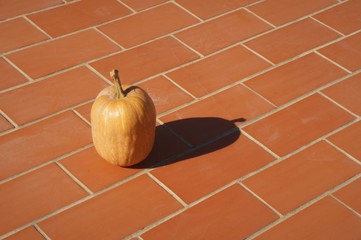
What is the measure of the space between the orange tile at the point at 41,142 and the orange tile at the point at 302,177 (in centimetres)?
78

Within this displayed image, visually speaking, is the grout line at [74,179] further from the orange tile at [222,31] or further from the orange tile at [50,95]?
the orange tile at [222,31]

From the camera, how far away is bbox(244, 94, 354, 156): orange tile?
317cm

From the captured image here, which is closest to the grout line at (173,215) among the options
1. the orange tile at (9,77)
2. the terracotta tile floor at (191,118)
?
the terracotta tile floor at (191,118)

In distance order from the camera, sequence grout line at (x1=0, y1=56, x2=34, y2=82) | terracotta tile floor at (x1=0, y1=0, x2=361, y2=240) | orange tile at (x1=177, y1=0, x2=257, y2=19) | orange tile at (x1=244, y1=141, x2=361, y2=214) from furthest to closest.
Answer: orange tile at (x1=177, y1=0, x2=257, y2=19) → grout line at (x1=0, y1=56, x2=34, y2=82) → orange tile at (x1=244, y1=141, x2=361, y2=214) → terracotta tile floor at (x1=0, y1=0, x2=361, y2=240)

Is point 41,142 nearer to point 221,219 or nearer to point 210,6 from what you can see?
point 221,219

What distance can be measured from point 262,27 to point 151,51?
2.25 ft

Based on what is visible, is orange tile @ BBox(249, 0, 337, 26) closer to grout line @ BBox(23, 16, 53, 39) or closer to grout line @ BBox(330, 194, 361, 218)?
grout line @ BBox(23, 16, 53, 39)

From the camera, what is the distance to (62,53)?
3.63 m

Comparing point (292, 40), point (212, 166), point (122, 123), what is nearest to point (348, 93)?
point (292, 40)

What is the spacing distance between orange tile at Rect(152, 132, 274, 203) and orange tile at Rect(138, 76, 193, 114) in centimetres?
33

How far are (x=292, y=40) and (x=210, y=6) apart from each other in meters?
0.55

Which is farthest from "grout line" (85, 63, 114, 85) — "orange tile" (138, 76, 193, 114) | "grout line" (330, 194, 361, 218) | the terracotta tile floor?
"grout line" (330, 194, 361, 218)

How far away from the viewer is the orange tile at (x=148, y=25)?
3793mm

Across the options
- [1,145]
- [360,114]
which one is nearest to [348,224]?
[360,114]
